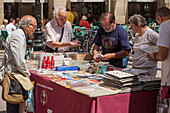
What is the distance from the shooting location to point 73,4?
2995 centimetres

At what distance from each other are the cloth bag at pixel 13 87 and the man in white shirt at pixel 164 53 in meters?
1.88

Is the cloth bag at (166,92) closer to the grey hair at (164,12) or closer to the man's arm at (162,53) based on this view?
the man's arm at (162,53)

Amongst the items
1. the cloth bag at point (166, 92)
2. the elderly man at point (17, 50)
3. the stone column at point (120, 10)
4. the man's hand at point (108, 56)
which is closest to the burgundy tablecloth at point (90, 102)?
the cloth bag at point (166, 92)

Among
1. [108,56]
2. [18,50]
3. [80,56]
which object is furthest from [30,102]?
[108,56]

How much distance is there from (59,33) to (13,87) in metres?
1.88

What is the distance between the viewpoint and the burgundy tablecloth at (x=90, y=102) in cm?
354

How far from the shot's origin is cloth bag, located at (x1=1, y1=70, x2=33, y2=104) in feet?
14.3

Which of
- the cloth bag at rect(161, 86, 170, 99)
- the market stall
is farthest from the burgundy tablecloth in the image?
the cloth bag at rect(161, 86, 170, 99)

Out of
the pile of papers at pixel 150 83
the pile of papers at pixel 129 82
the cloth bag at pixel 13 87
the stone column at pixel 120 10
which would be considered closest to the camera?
the pile of papers at pixel 129 82

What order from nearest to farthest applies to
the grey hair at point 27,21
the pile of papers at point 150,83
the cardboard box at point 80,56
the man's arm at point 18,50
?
1. the pile of papers at point 150,83
2. the man's arm at point 18,50
3. the grey hair at point 27,21
4. the cardboard box at point 80,56

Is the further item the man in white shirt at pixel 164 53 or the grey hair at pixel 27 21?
the grey hair at pixel 27 21

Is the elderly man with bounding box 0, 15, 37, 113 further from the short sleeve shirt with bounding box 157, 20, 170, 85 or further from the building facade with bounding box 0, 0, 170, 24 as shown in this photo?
the building facade with bounding box 0, 0, 170, 24

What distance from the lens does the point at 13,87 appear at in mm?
4371

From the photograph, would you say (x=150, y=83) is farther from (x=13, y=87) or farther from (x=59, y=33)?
(x=59, y=33)
